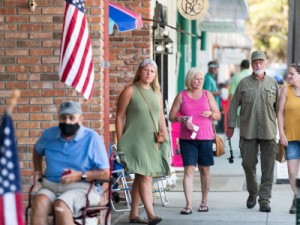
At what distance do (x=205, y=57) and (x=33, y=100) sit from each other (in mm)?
19924

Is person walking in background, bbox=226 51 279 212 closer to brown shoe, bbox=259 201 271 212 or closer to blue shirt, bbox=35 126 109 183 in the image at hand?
brown shoe, bbox=259 201 271 212

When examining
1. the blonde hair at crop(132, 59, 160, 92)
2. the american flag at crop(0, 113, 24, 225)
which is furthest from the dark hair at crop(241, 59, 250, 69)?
the american flag at crop(0, 113, 24, 225)

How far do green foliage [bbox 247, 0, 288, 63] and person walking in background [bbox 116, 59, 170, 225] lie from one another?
51.3m

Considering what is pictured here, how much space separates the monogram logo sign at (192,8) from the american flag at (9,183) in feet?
32.8

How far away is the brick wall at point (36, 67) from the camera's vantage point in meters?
10.5

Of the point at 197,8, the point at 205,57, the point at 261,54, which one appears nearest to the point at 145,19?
the point at 261,54

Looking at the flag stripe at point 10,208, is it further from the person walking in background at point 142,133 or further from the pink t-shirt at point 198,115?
the pink t-shirt at point 198,115

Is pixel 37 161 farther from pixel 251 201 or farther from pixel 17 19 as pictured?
pixel 251 201

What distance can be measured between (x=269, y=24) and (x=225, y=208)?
53.2 metres

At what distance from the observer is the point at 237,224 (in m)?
11.2

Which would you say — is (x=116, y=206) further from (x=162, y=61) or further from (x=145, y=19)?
(x=162, y=61)

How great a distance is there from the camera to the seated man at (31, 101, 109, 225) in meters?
8.49

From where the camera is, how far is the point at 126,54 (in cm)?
Result: 1327

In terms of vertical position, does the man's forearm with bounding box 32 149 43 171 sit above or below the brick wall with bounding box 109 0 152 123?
below
